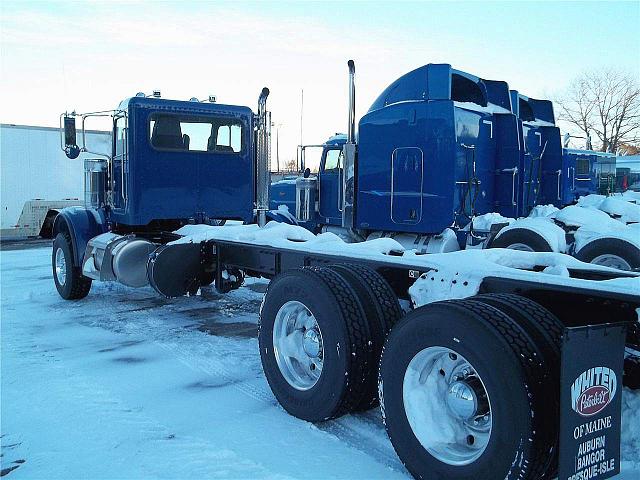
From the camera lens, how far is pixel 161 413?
4.05 m

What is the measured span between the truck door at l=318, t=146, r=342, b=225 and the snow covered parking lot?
10.5ft

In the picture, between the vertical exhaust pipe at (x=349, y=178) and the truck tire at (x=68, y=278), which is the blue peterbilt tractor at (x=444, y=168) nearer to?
the vertical exhaust pipe at (x=349, y=178)

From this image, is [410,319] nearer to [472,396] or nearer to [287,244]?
[472,396]

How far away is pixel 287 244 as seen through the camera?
512cm

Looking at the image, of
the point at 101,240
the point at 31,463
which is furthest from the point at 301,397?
the point at 101,240

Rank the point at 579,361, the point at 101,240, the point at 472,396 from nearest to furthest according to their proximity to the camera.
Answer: the point at 579,361 → the point at 472,396 → the point at 101,240

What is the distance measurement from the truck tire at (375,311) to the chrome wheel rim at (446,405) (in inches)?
23.3

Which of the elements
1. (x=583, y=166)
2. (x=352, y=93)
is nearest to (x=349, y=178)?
(x=352, y=93)

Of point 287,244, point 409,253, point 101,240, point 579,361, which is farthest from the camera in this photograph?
point 101,240

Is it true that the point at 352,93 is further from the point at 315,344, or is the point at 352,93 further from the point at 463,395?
the point at 463,395

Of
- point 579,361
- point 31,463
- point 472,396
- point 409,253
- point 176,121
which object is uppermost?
point 176,121

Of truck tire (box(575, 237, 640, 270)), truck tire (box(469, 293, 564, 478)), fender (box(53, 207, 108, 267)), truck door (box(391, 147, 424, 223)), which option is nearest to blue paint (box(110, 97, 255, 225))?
fender (box(53, 207, 108, 267))

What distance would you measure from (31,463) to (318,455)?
1631 mm

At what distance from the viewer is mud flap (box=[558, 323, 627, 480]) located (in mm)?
2467
